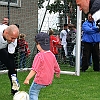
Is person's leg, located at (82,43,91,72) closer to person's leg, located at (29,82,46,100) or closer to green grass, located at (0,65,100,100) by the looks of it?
green grass, located at (0,65,100,100)

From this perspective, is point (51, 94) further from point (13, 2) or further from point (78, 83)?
point (13, 2)

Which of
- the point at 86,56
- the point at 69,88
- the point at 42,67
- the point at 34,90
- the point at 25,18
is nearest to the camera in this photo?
the point at 42,67

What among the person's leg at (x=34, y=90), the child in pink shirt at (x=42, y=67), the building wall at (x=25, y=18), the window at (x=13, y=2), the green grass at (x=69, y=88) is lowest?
the green grass at (x=69, y=88)

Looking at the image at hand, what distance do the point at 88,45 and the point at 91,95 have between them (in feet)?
13.5

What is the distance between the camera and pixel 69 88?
8.64m

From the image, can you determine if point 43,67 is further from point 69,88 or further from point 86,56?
point 86,56

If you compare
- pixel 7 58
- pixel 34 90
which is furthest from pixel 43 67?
pixel 7 58

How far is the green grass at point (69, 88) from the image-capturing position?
7.61 metres

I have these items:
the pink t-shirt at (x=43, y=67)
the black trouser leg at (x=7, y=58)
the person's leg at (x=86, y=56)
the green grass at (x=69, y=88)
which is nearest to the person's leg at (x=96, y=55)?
the person's leg at (x=86, y=56)

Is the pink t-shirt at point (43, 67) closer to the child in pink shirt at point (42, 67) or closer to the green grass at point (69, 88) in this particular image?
the child in pink shirt at point (42, 67)

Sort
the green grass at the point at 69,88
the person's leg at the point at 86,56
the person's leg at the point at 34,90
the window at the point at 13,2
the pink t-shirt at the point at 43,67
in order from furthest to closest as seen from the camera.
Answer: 1. the window at the point at 13,2
2. the person's leg at the point at 86,56
3. the green grass at the point at 69,88
4. the person's leg at the point at 34,90
5. the pink t-shirt at the point at 43,67

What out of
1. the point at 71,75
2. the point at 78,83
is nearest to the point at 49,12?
the point at 71,75

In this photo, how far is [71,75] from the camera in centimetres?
1094


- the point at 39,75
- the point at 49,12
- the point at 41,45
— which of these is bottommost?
the point at 39,75
